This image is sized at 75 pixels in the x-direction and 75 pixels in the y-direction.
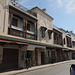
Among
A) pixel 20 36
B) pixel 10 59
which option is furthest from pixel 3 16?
pixel 10 59

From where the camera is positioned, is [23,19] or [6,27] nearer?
[6,27]

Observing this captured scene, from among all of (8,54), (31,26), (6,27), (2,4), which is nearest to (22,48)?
(8,54)

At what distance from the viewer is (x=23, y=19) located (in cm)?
1555

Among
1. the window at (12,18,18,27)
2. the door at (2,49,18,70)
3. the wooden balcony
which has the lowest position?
the door at (2,49,18,70)

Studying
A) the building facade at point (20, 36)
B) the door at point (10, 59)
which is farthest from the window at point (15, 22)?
the door at point (10, 59)

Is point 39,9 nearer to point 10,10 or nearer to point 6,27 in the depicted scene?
point 10,10

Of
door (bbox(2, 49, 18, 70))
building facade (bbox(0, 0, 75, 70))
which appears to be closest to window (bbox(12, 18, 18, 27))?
building facade (bbox(0, 0, 75, 70))

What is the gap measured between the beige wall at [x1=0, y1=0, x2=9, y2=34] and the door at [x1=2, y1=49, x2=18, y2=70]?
2604 millimetres

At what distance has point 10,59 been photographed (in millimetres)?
13102

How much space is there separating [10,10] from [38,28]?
6.92 m

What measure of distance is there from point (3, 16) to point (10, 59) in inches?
220

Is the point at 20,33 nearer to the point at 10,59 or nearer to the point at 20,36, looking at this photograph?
the point at 20,36

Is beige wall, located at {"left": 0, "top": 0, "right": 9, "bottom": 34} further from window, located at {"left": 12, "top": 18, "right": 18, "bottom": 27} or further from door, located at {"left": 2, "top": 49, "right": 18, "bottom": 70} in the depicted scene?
door, located at {"left": 2, "top": 49, "right": 18, "bottom": 70}

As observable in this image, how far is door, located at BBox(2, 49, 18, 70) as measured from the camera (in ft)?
40.3
